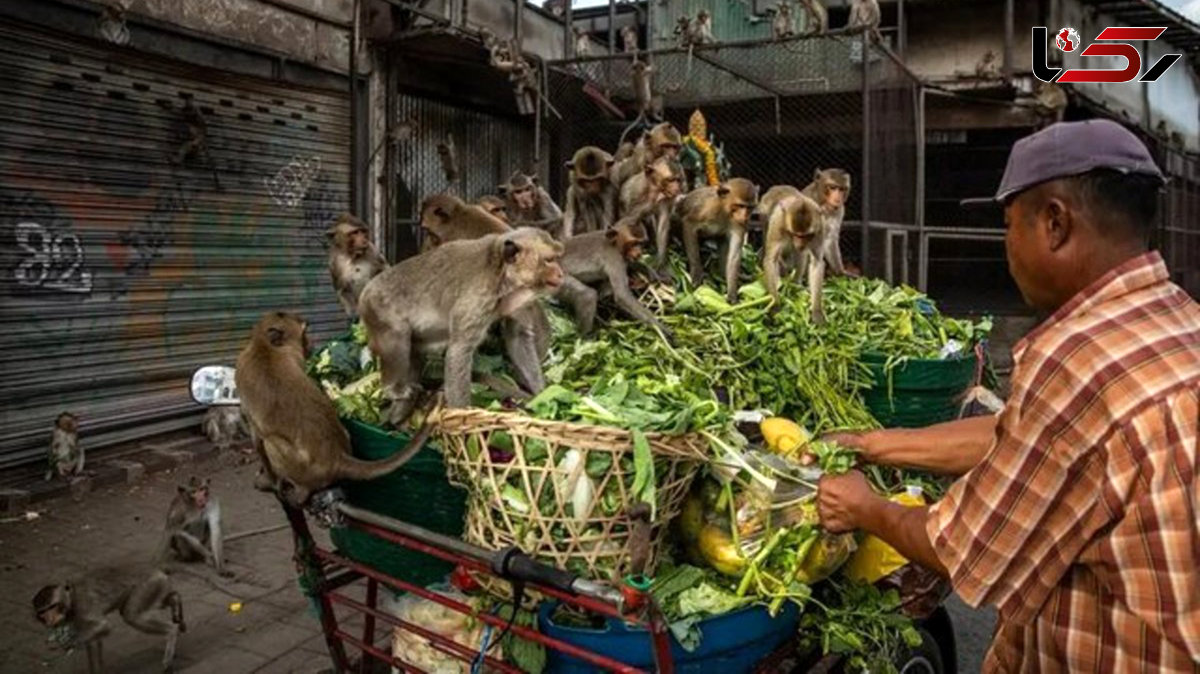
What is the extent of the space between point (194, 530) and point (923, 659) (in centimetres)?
449

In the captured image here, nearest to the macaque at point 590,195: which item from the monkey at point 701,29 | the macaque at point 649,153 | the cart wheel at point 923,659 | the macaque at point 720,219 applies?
the macaque at point 649,153

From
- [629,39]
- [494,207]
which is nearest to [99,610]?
[494,207]

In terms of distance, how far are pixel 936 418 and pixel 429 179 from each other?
29.4 feet

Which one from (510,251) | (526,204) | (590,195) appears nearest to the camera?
(510,251)

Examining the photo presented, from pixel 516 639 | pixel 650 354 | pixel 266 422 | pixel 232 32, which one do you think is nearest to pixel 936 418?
pixel 650 354

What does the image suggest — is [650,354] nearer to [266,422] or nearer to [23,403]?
[266,422]

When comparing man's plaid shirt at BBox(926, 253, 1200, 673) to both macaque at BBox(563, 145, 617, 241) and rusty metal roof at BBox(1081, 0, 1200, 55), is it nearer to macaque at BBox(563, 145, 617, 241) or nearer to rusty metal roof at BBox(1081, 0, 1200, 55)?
macaque at BBox(563, 145, 617, 241)

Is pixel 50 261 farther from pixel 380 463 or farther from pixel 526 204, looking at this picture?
pixel 380 463

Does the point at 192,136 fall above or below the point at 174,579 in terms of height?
above

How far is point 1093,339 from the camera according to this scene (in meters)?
1.67

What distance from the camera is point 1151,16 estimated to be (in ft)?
56.4

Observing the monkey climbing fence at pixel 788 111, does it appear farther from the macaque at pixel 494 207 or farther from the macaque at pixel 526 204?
the macaque at pixel 494 207

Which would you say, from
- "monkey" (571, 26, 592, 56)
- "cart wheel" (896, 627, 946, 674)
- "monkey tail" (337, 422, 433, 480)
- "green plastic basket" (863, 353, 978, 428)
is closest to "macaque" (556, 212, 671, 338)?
"green plastic basket" (863, 353, 978, 428)

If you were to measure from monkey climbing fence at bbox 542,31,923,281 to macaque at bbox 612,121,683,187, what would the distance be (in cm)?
412
